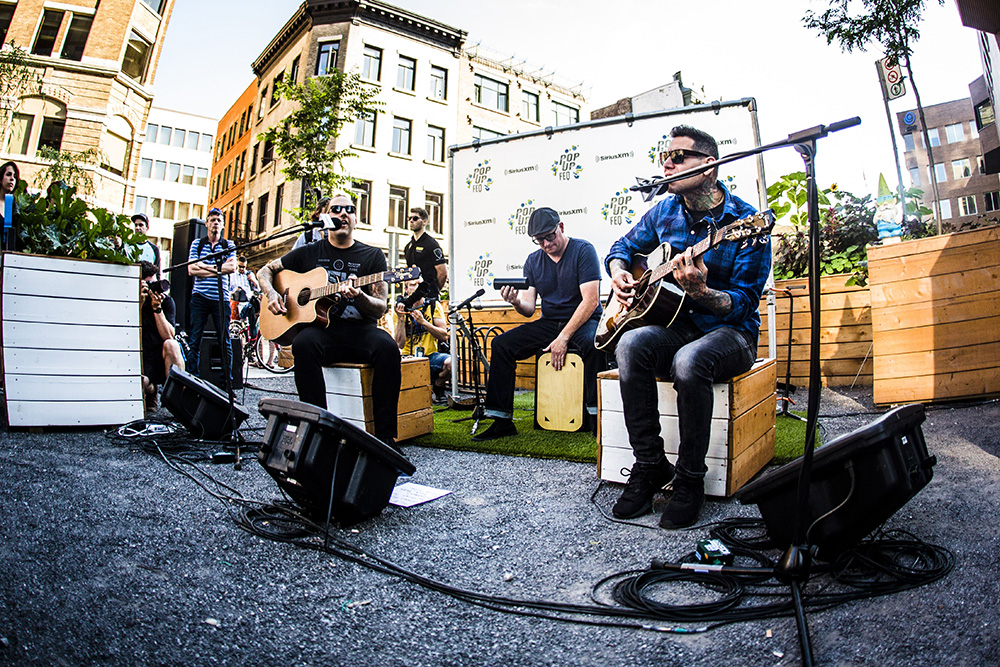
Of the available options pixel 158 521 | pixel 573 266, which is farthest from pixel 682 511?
pixel 573 266

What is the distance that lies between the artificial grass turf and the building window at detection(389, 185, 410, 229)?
754 inches

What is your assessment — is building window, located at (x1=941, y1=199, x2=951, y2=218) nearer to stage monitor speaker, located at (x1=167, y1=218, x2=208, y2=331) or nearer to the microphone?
the microphone

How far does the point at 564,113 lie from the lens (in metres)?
29.1

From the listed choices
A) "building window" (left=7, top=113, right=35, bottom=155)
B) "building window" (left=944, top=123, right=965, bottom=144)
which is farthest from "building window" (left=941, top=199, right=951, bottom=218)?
"building window" (left=7, top=113, right=35, bottom=155)

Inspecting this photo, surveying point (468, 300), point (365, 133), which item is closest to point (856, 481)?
point (468, 300)

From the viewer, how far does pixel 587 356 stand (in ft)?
13.2

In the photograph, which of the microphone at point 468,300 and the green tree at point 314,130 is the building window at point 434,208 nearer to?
the green tree at point 314,130

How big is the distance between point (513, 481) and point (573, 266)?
1.87 m

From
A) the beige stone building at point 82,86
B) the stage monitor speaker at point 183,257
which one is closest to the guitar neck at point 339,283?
the stage monitor speaker at point 183,257

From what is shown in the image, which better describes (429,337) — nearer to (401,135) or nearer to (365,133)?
(365,133)

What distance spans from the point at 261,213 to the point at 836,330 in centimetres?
2459

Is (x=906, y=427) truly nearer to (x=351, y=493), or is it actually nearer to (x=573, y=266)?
(x=351, y=493)

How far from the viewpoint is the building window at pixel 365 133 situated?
22094 mm

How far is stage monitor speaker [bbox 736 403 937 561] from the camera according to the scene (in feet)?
4.97
